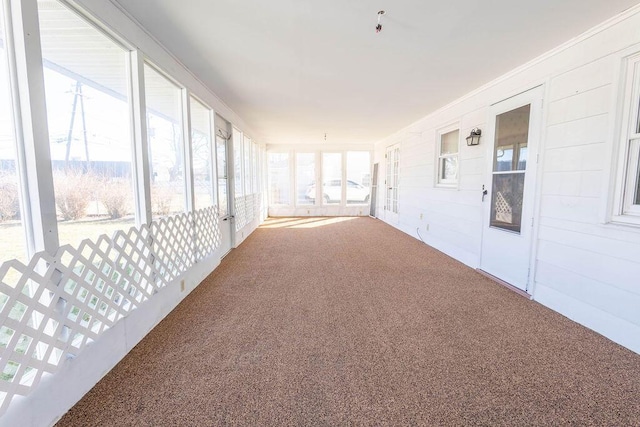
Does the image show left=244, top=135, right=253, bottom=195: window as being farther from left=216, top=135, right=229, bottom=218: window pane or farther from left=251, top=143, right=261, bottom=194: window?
left=216, top=135, right=229, bottom=218: window pane

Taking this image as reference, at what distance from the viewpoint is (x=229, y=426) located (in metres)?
1.35

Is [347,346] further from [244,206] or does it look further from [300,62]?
[244,206]

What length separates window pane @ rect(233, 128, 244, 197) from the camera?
521cm

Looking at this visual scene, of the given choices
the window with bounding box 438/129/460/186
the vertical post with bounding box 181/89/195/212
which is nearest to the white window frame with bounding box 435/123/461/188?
the window with bounding box 438/129/460/186

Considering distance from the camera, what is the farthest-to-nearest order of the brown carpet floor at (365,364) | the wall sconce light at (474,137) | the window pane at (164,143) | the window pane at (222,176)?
1. the window pane at (222,176)
2. the wall sconce light at (474,137)
3. the window pane at (164,143)
4. the brown carpet floor at (365,364)

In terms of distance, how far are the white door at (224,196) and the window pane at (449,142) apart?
11.8 ft

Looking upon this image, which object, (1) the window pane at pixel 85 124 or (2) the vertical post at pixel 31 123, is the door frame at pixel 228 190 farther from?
(2) the vertical post at pixel 31 123

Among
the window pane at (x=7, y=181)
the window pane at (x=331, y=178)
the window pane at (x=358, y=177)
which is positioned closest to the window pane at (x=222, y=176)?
the window pane at (x=7, y=181)

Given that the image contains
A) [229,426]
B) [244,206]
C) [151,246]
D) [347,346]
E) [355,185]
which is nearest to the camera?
[229,426]

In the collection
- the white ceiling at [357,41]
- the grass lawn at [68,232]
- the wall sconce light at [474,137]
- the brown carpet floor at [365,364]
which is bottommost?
the brown carpet floor at [365,364]

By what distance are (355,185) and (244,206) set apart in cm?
448

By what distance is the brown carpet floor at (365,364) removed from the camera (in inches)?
56.2

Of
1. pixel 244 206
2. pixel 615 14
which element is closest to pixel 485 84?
pixel 615 14

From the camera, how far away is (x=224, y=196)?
452 cm
